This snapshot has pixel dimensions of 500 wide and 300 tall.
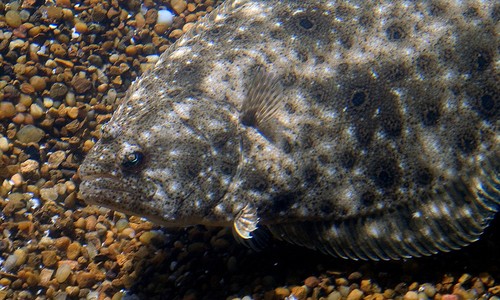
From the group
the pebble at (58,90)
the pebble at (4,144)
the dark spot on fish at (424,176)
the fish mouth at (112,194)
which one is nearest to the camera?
the fish mouth at (112,194)

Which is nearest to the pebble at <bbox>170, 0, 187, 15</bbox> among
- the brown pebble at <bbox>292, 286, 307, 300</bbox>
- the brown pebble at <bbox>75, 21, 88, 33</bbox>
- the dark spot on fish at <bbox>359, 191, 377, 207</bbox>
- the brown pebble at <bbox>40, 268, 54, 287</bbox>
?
the brown pebble at <bbox>75, 21, 88, 33</bbox>

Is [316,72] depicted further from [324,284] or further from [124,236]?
[124,236]

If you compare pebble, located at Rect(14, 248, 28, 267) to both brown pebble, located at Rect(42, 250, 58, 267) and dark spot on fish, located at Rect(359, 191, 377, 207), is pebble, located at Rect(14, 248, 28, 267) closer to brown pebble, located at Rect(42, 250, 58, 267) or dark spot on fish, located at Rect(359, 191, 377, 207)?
brown pebble, located at Rect(42, 250, 58, 267)

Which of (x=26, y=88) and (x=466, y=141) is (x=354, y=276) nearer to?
(x=466, y=141)

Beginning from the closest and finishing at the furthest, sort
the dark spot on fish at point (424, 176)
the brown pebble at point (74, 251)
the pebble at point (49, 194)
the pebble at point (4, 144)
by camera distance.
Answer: the dark spot on fish at point (424, 176), the brown pebble at point (74, 251), the pebble at point (49, 194), the pebble at point (4, 144)

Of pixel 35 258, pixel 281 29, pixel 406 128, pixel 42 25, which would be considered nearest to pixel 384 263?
pixel 406 128

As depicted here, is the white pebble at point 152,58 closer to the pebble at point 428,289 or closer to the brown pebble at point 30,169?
the brown pebble at point 30,169

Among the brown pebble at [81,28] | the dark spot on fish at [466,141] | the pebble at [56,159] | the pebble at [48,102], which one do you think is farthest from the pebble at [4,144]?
the dark spot on fish at [466,141]
